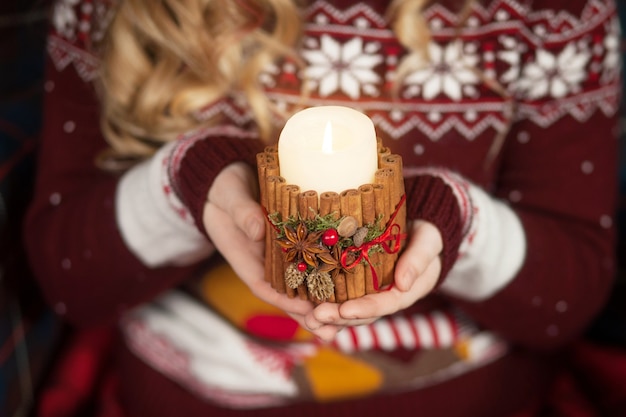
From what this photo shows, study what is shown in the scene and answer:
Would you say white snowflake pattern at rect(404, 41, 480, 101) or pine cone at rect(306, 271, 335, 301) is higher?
white snowflake pattern at rect(404, 41, 480, 101)

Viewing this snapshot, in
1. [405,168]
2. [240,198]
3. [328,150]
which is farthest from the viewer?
[405,168]

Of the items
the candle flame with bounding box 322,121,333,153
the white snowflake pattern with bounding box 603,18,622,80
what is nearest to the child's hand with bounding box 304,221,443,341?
the candle flame with bounding box 322,121,333,153

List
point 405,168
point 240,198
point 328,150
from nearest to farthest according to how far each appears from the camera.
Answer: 1. point 328,150
2. point 240,198
3. point 405,168

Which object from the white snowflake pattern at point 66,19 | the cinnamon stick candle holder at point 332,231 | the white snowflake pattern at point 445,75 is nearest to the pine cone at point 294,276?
the cinnamon stick candle holder at point 332,231

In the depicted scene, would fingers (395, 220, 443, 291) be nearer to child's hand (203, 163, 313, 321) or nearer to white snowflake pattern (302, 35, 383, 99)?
child's hand (203, 163, 313, 321)

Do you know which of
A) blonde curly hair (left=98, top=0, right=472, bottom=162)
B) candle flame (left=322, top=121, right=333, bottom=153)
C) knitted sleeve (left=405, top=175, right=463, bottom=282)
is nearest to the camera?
candle flame (left=322, top=121, right=333, bottom=153)

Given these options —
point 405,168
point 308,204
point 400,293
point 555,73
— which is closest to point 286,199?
point 308,204

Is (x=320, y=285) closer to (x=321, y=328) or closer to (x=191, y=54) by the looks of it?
(x=321, y=328)

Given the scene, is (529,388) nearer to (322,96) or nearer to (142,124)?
(322,96)

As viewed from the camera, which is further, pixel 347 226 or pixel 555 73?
pixel 555 73
